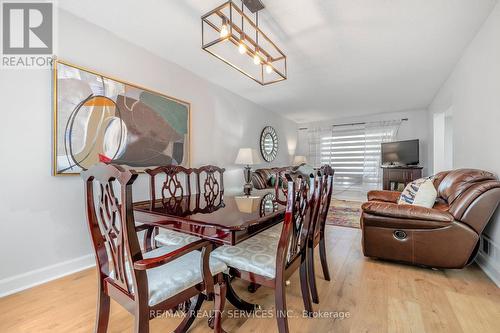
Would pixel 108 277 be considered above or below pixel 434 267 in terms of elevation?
above

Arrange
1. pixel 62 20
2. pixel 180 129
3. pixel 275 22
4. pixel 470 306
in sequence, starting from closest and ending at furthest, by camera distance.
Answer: pixel 470 306 < pixel 62 20 < pixel 275 22 < pixel 180 129

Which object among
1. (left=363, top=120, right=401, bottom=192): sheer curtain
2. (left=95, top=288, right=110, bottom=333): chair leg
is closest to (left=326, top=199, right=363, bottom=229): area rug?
(left=363, top=120, right=401, bottom=192): sheer curtain

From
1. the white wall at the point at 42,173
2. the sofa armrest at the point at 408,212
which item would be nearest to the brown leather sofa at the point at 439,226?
the sofa armrest at the point at 408,212

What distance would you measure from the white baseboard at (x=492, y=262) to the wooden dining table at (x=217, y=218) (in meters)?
1.95

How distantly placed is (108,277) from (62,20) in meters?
2.27

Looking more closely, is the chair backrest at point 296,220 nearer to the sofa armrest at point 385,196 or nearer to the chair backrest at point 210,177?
the chair backrest at point 210,177

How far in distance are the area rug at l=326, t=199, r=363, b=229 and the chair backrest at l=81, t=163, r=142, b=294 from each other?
3401mm

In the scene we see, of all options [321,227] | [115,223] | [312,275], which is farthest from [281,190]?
[115,223]

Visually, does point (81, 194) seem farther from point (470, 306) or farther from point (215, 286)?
point (470, 306)

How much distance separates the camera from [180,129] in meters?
3.04

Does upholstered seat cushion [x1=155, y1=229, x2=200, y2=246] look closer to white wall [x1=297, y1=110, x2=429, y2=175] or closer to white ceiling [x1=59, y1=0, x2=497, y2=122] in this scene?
white ceiling [x1=59, y1=0, x2=497, y2=122]

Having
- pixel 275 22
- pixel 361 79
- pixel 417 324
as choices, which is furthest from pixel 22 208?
pixel 361 79

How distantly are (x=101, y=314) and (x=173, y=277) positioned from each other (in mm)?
474

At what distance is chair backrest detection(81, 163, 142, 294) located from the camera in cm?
88
